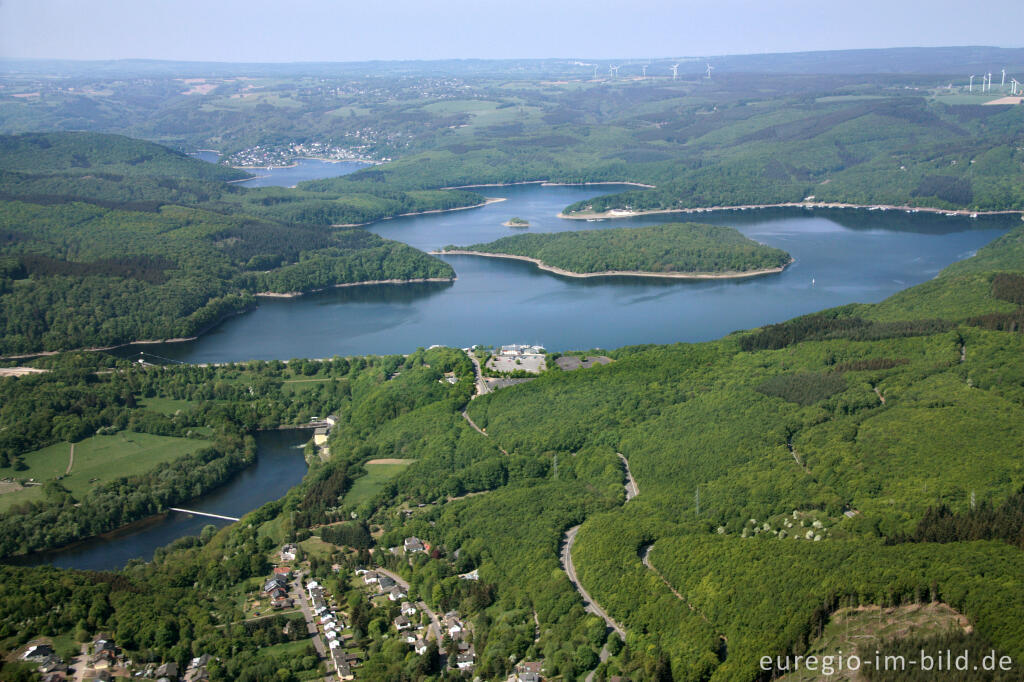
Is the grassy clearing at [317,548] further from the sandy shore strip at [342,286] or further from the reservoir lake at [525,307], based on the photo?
the sandy shore strip at [342,286]

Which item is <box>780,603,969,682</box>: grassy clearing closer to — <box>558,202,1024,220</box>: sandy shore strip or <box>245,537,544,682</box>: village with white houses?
<box>245,537,544,682</box>: village with white houses

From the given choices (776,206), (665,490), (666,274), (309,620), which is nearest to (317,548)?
(309,620)

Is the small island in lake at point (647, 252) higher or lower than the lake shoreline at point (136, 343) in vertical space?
higher

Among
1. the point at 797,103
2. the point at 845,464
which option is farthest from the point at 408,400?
the point at 797,103

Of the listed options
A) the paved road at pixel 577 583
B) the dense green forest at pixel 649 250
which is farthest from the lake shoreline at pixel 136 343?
the paved road at pixel 577 583

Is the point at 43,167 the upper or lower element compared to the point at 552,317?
upper

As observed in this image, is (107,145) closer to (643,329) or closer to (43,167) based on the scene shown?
(43,167)

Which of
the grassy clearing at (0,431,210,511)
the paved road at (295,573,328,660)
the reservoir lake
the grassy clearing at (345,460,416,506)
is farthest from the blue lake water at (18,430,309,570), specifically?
the paved road at (295,573,328,660)
